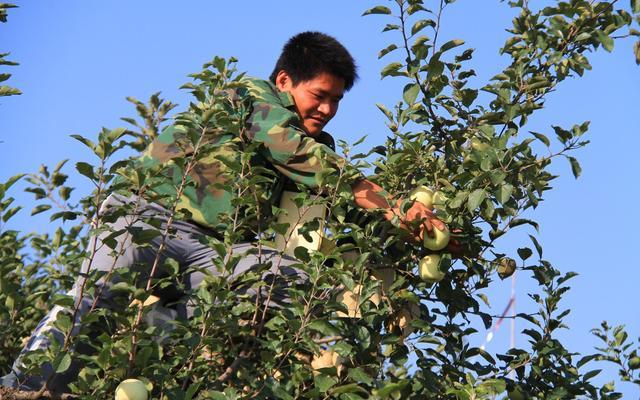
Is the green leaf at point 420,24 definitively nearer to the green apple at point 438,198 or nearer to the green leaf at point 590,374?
the green apple at point 438,198

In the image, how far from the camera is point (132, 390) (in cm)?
353

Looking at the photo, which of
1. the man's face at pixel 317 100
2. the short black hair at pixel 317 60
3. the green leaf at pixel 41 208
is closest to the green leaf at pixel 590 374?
the man's face at pixel 317 100

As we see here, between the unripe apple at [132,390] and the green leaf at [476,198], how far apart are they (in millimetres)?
1403

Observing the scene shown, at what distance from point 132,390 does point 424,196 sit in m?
1.51

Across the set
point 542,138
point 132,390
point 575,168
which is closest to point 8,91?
point 132,390

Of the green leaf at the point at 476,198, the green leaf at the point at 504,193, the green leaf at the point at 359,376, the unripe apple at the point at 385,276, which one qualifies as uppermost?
the green leaf at the point at 504,193

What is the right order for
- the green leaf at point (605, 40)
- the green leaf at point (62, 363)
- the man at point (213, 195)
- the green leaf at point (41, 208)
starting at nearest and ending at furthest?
the green leaf at point (62, 363) → the green leaf at point (41, 208) → the man at point (213, 195) → the green leaf at point (605, 40)

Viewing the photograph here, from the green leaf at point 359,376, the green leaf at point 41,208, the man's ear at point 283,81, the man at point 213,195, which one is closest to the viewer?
the green leaf at point 359,376

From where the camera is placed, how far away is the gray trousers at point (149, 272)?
149 inches

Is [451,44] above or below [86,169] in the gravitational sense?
above

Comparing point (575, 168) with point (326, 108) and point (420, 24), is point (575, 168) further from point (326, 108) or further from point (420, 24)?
point (326, 108)

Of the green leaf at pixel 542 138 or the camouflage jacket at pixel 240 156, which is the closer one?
the camouflage jacket at pixel 240 156

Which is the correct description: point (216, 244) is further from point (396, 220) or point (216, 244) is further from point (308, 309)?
point (396, 220)

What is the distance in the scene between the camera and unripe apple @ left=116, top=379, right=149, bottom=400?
3520 millimetres
